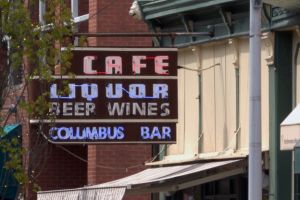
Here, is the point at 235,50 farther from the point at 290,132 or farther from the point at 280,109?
the point at 290,132

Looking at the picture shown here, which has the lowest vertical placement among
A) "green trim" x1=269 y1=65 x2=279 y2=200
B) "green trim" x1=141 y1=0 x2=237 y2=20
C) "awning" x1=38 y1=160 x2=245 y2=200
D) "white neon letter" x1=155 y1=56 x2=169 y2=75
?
"awning" x1=38 y1=160 x2=245 y2=200

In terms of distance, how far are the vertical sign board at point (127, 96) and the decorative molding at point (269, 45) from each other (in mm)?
1839

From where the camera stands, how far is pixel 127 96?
20.5 metres

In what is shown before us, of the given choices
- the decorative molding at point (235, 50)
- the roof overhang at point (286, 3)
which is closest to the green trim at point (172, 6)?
the decorative molding at point (235, 50)

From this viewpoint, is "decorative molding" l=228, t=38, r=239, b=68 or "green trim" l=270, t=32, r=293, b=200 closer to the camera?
"green trim" l=270, t=32, r=293, b=200

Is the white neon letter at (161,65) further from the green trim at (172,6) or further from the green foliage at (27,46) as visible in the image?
the green foliage at (27,46)

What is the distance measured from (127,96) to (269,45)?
269 cm

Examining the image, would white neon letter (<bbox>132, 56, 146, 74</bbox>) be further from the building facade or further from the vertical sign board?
the building facade

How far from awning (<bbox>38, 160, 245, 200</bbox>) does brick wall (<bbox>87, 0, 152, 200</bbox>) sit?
4.17 m

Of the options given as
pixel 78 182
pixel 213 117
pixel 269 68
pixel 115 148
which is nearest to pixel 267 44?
pixel 269 68

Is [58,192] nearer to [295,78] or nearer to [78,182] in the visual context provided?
[295,78]

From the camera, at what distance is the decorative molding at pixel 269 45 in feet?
62.7

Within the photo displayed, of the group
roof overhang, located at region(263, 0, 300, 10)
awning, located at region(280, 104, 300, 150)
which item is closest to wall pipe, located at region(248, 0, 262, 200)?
awning, located at region(280, 104, 300, 150)

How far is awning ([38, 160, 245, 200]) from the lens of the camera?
60.3 feet
